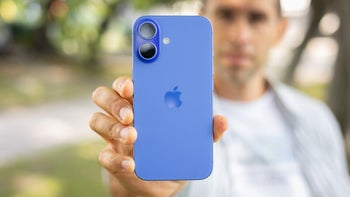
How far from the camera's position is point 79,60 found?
41.9 ft

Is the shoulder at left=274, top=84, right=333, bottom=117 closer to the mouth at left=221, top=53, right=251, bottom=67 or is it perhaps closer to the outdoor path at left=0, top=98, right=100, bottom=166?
the mouth at left=221, top=53, right=251, bottom=67

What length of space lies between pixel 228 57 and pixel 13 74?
397 inches

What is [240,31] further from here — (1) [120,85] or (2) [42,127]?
(2) [42,127]

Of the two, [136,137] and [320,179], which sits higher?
[136,137]

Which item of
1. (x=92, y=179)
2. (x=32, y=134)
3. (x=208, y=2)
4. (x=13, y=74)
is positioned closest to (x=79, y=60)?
(x=13, y=74)

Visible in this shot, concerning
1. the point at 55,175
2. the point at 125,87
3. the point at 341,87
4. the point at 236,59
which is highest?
the point at 125,87

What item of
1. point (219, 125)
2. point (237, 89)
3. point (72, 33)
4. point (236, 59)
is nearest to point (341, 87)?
point (237, 89)

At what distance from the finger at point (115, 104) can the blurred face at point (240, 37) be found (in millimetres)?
569

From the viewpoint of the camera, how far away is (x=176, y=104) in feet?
4.23

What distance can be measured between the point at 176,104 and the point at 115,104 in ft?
0.49

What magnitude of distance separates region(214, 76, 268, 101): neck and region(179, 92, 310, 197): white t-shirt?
0.04 m

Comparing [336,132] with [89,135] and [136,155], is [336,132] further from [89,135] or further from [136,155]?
[89,135]

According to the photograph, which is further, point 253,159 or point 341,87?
point 341,87

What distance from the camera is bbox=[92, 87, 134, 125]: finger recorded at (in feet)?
3.96
